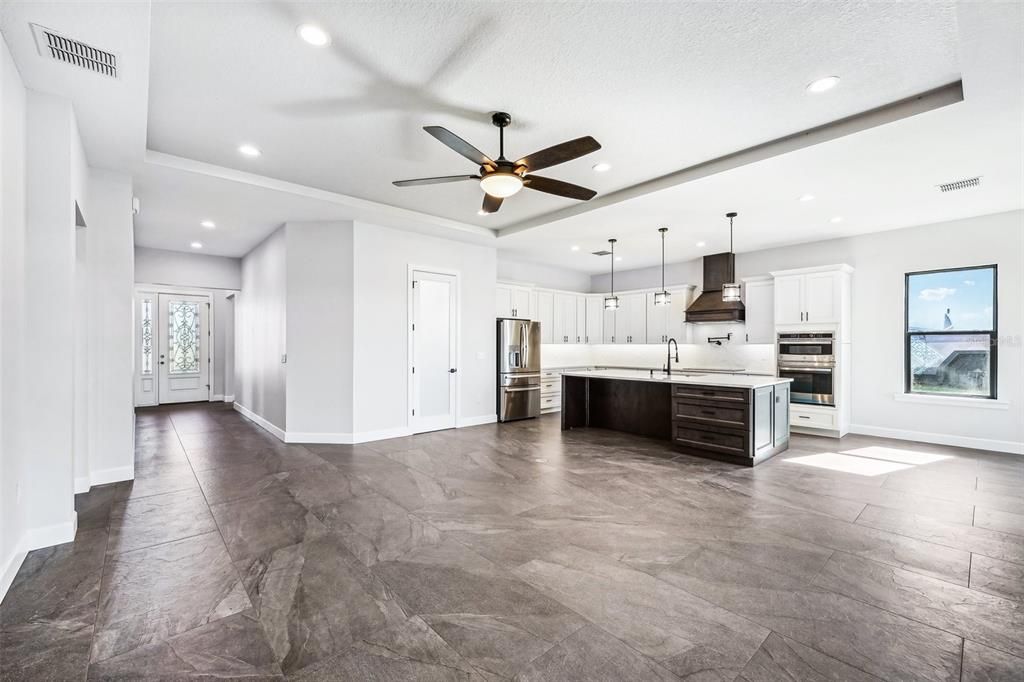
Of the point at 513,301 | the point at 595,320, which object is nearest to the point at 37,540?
the point at 513,301

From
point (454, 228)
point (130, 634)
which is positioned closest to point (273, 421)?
point (454, 228)

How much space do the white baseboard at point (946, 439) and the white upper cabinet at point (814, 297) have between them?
1343 millimetres

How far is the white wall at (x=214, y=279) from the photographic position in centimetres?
770

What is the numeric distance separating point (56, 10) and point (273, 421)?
Answer: 16.7ft

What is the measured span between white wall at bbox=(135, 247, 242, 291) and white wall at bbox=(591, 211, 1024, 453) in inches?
375

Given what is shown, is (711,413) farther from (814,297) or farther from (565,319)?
(565,319)

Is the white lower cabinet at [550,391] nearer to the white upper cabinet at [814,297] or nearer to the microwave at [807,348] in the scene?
the microwave at [807,348]

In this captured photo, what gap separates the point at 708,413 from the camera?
5008 millimetres

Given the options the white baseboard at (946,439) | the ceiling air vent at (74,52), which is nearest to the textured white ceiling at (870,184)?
the white baseboard at (946,439)

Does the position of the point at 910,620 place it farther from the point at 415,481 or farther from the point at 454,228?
the point at 454,228

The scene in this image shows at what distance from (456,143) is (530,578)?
103 inches

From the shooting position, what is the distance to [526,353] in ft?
25.1

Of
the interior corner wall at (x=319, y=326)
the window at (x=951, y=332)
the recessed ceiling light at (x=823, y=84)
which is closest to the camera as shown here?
the recessed ceiling light at (x=823, y=84)

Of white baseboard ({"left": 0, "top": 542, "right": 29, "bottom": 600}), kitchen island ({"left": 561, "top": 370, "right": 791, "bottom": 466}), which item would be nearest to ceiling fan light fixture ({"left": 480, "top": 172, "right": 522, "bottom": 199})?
kitchen island ({"left": 561, "top": 370, "right": 791, "bottom": 466})
